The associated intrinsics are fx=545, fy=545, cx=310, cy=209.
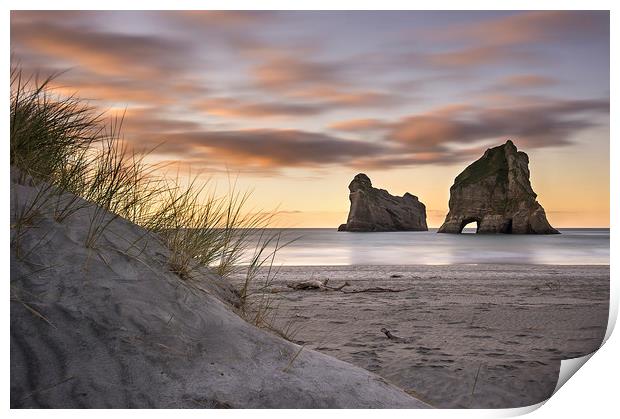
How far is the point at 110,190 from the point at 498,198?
45575 mm

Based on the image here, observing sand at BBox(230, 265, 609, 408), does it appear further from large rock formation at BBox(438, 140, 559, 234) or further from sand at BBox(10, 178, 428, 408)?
large rock formation at BBox(438, 140, 559, 234)

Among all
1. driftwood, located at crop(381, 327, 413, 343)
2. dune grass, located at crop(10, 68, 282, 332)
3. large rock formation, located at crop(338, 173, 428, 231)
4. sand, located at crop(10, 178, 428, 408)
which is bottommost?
driftwood, located at crop(381, 327, 413, 343)

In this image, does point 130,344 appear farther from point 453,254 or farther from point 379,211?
point 379,211

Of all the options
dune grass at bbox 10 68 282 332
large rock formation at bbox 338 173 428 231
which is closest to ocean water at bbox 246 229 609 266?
dune grass at bbox 10 68 282 332

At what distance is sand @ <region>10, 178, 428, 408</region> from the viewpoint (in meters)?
2.20

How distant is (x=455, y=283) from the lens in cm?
973

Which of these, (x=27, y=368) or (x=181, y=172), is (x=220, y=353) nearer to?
(x=27, y=368)

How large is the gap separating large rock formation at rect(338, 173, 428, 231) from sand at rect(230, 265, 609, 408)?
4772 cm

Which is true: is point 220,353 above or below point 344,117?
below

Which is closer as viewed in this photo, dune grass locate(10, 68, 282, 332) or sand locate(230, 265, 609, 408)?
dune grass locate(10, 68, 282, 332)

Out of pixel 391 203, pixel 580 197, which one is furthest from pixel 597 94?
pixel 391 203

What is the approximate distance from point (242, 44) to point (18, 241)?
240cm

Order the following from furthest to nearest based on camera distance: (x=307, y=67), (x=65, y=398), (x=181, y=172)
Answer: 1. (x=307, y=67)
2. (x=181, y=172)
3. (x=65, y=398)

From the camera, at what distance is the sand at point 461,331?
3.73m
